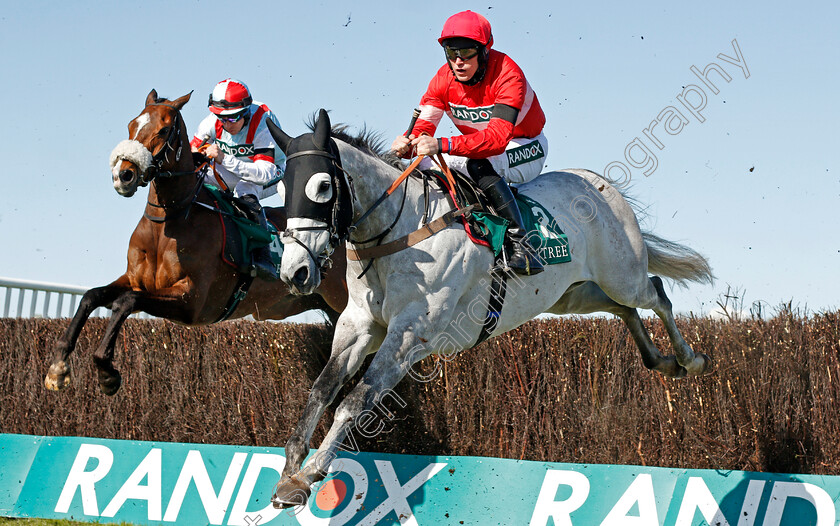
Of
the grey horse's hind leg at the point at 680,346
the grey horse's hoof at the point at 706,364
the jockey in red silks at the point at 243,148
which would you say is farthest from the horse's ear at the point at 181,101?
the grey horse's hoof at the point at 706,364

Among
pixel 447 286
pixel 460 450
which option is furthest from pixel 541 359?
pixel 447 286

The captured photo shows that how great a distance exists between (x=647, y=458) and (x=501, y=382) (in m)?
1.29

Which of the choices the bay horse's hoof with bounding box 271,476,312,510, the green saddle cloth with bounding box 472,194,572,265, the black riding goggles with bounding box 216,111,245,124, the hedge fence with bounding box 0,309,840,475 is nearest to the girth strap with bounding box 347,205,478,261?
the green saddle cloth with bounding box 472,194,572,265

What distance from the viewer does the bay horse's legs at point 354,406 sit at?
389 centimetres

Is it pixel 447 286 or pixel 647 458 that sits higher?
pixel 447 286

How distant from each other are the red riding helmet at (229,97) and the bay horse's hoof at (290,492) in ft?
12.1

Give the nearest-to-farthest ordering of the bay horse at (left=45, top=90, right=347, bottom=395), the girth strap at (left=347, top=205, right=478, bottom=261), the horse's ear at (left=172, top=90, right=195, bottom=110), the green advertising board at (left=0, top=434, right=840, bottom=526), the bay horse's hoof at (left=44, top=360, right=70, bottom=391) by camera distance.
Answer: the girth strap at (left=347, top=205, right=478, bottom=261) < the green advertising board at (left=0, top=434, right=840, bottom=526) < the bay horse's hoof at (left=44, top=360, right=70, bottom=391) < the bay horse at (left=45, top=90, right=347, bottom=395) < the horse's ear at (left=172, top=90, right=195, bottom=110)

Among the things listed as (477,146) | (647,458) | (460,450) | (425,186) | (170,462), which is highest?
(477,146)

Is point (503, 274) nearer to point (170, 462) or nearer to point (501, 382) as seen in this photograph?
point (501, 382)

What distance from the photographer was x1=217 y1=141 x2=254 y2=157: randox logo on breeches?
6.93 meters

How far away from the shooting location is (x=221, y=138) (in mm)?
7012

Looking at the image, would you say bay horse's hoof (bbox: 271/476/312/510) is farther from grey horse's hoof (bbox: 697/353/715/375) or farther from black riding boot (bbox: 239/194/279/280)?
grey horse's hoof (bbox: 697/353/715/375)

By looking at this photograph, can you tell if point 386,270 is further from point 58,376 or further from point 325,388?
point 58,376

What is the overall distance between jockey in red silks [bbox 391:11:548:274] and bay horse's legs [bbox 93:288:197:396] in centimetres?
231
